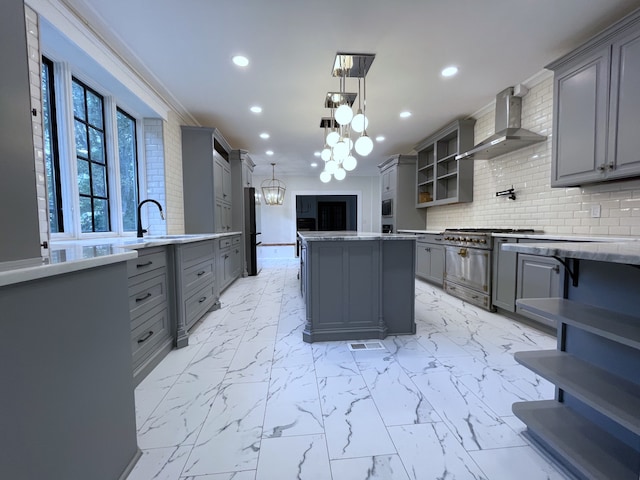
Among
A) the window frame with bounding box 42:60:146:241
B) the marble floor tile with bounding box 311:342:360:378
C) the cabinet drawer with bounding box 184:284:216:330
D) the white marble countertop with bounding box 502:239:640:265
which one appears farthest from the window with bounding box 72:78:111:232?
the white marble countertop with bounding box 502:239:640:265

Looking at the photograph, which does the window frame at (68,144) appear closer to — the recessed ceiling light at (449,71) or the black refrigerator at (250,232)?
the black refrigerator at (250,232)

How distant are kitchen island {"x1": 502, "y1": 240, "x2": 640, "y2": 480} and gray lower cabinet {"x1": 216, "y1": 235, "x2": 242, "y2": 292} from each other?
11.7ft

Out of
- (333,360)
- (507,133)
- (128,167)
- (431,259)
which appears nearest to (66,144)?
(128,167)

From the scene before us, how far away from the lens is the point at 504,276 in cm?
300

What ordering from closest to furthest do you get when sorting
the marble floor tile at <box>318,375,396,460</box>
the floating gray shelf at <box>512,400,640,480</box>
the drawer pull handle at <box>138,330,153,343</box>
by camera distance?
the floating gray shelf at <box>512,400,640,480</box> < the marble floor tile at <box>318,375,396,460</box> < the drawer pull handle at <box>138,330,153,343</box>

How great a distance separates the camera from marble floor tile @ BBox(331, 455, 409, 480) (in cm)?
115

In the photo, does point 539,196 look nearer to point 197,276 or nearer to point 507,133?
point 507,133

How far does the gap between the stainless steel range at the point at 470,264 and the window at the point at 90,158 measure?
416 centimetres

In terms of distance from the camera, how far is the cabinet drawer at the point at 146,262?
1750mm

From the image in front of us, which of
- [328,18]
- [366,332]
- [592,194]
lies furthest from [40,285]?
[592,194]

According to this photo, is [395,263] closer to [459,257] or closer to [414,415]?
[414,415]

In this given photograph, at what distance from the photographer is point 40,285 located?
0.77 m

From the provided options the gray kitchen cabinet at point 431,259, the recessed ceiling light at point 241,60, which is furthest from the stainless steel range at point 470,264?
the recessed ceiling light at point 241,60

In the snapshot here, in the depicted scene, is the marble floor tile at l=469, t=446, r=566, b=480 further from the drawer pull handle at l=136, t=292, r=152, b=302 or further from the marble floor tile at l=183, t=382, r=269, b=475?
the drawer pull handle at l=136, t=292, r=152, b=302
